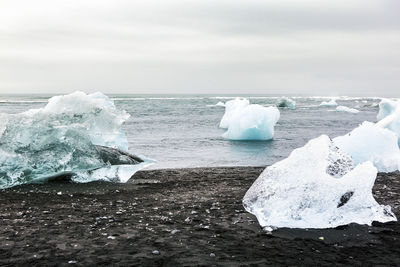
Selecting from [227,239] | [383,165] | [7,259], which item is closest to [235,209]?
[227,239]

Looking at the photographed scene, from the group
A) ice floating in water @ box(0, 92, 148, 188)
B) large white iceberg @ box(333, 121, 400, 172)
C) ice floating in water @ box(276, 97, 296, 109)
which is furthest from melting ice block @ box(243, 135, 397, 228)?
ice floating in water @ box(276, 97, 296, 109)

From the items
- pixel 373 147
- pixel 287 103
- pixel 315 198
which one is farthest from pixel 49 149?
pixel 287 103

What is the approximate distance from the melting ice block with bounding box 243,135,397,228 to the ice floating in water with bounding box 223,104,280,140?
14.2 m

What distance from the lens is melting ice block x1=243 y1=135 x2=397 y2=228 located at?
231 inches

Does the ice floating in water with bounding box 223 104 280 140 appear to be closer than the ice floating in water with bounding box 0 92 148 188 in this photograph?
No

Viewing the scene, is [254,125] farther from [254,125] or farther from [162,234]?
[162,234]

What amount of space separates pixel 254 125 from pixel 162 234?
1548 cm

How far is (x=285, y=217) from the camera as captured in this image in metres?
5.85

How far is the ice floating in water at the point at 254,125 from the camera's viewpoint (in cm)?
2055

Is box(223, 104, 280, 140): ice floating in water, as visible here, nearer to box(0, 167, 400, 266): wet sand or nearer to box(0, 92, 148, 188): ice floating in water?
box(0, 92, 148, 188): ice floating in water

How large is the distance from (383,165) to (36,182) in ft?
27.7

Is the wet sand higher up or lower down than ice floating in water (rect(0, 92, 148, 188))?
lower down

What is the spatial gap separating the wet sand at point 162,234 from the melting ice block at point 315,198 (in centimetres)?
17

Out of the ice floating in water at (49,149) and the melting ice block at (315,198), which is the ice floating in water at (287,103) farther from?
the melting ice block at (315,198)
